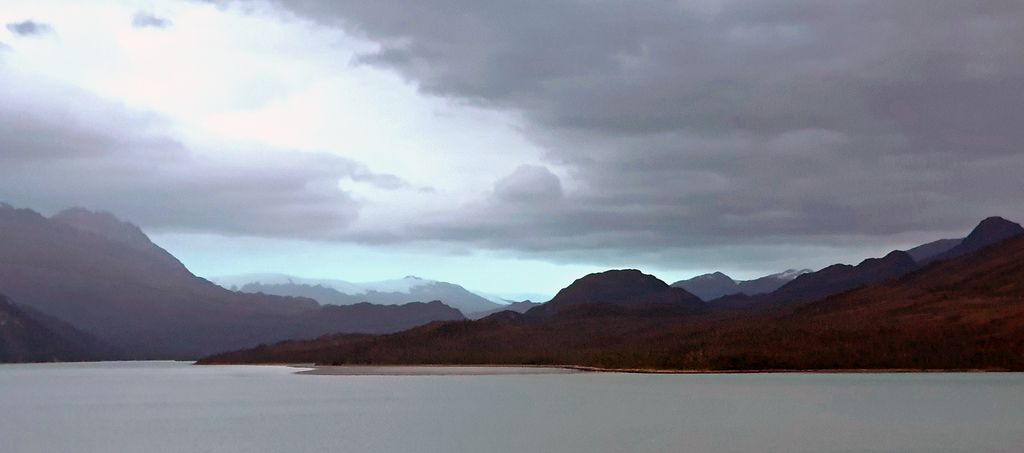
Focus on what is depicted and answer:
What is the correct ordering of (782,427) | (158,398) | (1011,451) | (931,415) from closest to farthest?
(1011,451), (782,427), (931,415), (158,398)

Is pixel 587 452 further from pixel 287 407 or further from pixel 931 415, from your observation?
pixel 287 407

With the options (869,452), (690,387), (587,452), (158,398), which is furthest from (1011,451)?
(158,398)

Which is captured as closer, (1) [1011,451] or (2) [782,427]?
(1) [1011,451]

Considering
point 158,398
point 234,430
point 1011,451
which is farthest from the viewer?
point 158,398

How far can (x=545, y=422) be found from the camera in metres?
114

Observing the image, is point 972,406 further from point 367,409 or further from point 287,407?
point 287,407

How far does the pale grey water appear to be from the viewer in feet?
296

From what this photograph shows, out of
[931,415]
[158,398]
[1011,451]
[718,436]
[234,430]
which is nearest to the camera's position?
[1011,451]

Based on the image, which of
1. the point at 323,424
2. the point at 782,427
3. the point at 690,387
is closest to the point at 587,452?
the point at 782,427

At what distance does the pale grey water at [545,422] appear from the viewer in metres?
90.3

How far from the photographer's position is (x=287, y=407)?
495 ft

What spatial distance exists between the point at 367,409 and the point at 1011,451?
3365 inches

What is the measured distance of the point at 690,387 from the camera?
199 meters

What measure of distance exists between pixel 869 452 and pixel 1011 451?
9836 mm
